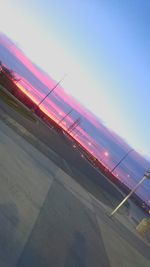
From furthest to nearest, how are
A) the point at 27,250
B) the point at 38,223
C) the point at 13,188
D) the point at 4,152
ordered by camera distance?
1. the point at 4,152
2. the point at 13,188
3. the point at 38,223
4. the point at 27,250

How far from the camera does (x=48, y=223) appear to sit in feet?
29.4

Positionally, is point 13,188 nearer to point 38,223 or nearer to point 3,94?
point 38,223

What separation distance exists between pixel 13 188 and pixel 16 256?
300 cm

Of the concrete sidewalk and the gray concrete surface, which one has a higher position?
the gray concrete surface

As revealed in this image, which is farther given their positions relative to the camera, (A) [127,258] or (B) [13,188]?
(A) [127,258]

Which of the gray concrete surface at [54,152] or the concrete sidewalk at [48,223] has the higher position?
the gray concrete surface at [54,152]

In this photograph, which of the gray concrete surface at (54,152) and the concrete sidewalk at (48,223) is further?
the gray concrete surface at (54,152)

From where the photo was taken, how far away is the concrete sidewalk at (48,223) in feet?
23.4

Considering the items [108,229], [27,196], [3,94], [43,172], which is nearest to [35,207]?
[27,196]

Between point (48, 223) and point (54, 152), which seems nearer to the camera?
point (48, 223)

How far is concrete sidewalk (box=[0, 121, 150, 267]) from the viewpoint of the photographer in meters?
Result: 7.12

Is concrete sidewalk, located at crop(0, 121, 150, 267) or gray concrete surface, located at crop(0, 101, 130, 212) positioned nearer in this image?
concrete sidewalk, located at crop(0, 121, 150, 267)

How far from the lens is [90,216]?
12594mm

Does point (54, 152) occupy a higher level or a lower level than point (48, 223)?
higher
